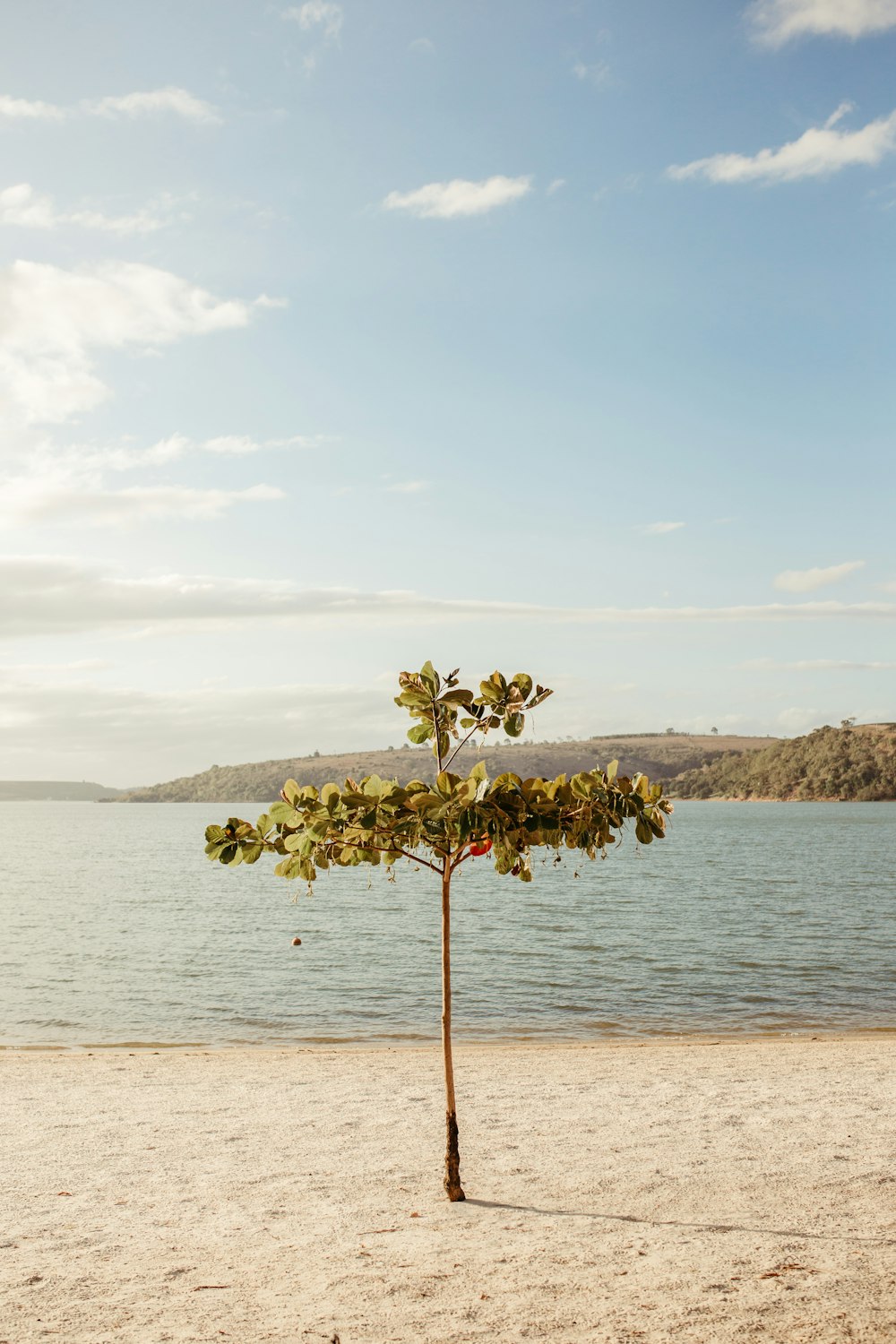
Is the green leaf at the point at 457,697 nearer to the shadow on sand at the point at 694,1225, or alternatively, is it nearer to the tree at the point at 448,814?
the tree at the point at 448,814

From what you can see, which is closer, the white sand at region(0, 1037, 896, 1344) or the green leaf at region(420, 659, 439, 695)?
the white sand at region(0, 1037, 896, 1344)

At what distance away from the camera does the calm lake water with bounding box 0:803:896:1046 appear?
2159 centimetres

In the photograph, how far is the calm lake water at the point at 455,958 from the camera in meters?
21.6

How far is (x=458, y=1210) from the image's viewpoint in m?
8.02

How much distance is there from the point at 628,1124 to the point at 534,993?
14.3 meters

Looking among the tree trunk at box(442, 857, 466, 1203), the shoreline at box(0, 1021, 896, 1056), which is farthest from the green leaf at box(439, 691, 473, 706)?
the shoreline at box(0, 1021, 896, 1056)

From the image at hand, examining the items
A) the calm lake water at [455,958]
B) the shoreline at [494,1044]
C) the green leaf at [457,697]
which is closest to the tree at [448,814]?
the green leaf at [457,697]

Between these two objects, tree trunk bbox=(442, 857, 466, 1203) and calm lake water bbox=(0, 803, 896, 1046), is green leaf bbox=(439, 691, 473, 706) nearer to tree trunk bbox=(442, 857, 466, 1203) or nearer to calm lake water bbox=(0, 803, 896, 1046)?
tree trunk bbox=(442, 857, 466, 1203)

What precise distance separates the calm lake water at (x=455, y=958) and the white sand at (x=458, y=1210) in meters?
2.56

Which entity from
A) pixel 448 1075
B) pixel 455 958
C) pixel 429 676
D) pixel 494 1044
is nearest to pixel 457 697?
pixel 429 676

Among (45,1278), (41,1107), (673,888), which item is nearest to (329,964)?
(41,1107)

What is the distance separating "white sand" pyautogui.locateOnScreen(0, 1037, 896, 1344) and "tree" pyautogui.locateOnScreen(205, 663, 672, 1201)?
2259mm

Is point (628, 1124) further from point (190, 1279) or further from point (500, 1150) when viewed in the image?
point (190, 1279)

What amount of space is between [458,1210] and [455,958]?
24048 mm
